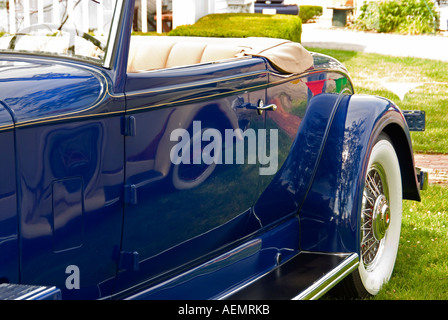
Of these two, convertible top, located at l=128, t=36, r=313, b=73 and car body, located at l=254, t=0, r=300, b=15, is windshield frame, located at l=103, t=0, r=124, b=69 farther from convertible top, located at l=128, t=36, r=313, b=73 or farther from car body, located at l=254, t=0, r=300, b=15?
car body, located at l=254, t=0, r=300, b=15

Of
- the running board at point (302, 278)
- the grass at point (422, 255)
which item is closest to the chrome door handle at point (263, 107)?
the running board at point (302, 278)

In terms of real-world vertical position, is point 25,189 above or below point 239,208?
above

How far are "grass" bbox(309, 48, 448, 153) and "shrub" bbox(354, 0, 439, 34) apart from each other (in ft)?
14.0

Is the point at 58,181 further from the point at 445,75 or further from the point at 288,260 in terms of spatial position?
the point at 445,75

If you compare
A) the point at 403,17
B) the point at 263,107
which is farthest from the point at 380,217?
the point at 403,17

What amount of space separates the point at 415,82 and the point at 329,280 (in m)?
8.37

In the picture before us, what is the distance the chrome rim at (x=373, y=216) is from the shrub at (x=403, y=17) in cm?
1525

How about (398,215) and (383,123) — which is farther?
(398,215)

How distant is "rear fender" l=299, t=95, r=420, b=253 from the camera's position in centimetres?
303

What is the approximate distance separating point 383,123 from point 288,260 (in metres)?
0.85

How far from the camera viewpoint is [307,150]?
3.13 metres

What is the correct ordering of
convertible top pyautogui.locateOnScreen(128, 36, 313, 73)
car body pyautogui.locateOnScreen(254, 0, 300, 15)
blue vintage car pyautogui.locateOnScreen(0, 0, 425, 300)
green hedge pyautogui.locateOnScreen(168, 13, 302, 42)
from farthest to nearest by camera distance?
car body pyautogui.locateOnScreen(254, 0, 300, 15), green hedge pyautogui.locateOnScreen(168, 13, 302, 42), convertible top pyautogui.locateOnScreen(128, 36, 313, 73), blue vintage car pyautogui.locateOnScreen(0, 0, 425, 300)

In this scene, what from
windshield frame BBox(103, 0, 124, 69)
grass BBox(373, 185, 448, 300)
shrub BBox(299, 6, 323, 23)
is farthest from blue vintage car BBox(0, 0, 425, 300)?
shrub BBox(299, 6, 323, 23)
